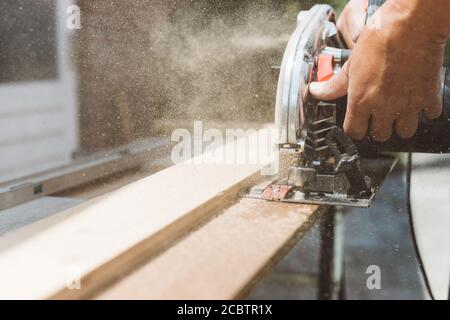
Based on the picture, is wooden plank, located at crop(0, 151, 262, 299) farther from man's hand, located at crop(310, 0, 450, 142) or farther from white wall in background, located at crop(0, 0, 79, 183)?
white wall in background, located at crop(0, 0, 79, 183)

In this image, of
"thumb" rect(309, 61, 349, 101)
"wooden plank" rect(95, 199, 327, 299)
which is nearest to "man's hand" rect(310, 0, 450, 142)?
"thumb" rect(309, 61, 349, 101)

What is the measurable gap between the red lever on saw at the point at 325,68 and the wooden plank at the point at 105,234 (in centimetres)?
33

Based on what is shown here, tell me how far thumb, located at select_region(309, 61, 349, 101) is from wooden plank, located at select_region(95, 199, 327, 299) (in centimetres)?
29

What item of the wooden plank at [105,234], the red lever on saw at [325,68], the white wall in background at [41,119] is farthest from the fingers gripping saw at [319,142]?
the white wall in background at [41,119]

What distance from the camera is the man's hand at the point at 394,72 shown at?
1.03m

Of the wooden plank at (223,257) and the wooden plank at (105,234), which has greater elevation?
the wooden plank at (105,234)

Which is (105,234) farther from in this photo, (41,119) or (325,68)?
(41,119)

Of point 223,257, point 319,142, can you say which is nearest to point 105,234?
point 223,257

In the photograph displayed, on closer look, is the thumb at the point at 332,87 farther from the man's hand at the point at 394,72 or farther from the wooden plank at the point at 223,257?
the wooden plank at the point at 223,257

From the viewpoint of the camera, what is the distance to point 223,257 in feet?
2.84

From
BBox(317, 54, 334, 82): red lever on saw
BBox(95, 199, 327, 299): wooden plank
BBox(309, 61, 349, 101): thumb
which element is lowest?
BBox(95, 199, 327, 299): wooden plank

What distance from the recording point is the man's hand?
40.4 inches

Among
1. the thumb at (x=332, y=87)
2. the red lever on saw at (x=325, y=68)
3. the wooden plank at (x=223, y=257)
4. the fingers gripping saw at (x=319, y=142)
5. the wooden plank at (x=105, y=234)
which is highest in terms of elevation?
the red lever on saw at (x=325, y=68)
